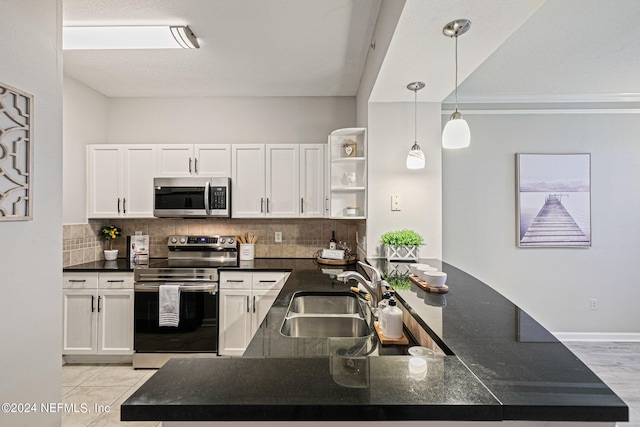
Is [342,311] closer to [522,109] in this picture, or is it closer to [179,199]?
[179,199]

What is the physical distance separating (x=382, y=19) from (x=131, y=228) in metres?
3.27

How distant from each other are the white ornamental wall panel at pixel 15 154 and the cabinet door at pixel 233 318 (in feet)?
5.82

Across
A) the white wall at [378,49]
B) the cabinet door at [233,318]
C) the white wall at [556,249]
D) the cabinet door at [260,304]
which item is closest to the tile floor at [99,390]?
the cabinet door at [233,318]

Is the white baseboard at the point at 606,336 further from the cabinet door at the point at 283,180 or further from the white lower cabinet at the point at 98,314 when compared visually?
the white lower cabinet at the point at 98,314

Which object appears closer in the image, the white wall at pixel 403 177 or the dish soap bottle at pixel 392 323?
the dish soap bottle at pixel 392 323

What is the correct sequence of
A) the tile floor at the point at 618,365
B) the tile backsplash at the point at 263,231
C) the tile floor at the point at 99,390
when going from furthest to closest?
1. the tile backsplash at the point at 263,231
2. the tile floor at the point at 618,365
3. the tile floor at the point at 99,390

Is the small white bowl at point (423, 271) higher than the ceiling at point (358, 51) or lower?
lower

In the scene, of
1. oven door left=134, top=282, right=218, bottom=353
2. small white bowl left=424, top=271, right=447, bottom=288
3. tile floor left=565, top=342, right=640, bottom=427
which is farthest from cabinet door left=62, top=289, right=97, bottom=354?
tile floor left=565, top=342, right=640, bottom=427

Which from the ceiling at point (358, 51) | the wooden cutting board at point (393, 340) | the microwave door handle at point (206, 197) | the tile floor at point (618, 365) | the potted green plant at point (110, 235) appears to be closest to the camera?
the wooden cutting board at point (393, 340)

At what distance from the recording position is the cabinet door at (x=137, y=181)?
3299mm

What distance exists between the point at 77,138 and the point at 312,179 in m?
2.38

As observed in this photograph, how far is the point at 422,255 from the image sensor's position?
110 inches

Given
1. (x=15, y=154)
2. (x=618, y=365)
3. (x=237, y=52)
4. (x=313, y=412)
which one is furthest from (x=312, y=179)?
(x=618, y=365)

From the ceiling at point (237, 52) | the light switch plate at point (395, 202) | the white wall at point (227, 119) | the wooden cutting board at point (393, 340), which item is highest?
the ceiling at point (237, 52)
